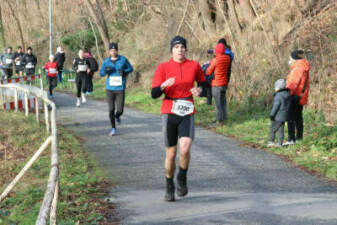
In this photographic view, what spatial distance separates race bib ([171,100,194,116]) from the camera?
6.19 metres

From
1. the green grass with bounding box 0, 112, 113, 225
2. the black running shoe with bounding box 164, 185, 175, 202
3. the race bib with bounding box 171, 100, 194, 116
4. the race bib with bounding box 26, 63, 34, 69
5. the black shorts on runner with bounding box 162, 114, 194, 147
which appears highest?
the race bib with bounding box 26, 63, 34, 69

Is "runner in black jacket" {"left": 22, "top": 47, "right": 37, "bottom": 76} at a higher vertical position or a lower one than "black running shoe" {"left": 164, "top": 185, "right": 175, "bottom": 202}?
higher

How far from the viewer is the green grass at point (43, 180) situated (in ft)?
19.4

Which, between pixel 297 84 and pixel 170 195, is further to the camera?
pixel 297 84

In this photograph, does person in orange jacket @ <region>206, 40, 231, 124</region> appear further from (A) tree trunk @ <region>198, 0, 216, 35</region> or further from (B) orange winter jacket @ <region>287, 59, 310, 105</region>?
(A) tree trunk @ <region>198, 0, 216, 35</region>

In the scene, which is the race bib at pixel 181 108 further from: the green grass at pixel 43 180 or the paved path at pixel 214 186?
the green grass at pixel 43 180

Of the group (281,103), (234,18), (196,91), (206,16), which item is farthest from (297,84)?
(206,16)

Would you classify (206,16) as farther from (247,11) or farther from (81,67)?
(81,67)

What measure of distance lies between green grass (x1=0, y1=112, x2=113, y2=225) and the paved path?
333mm

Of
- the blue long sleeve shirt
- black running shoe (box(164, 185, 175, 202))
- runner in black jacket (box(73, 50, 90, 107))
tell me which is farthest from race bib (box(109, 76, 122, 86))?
runner in black jacket (box(73, 50, 90, 107))

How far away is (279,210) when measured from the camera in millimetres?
5613

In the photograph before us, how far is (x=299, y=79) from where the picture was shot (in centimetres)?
987

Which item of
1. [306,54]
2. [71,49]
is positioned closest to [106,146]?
[306,54]

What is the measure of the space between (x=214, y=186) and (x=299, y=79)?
386 centimetres
